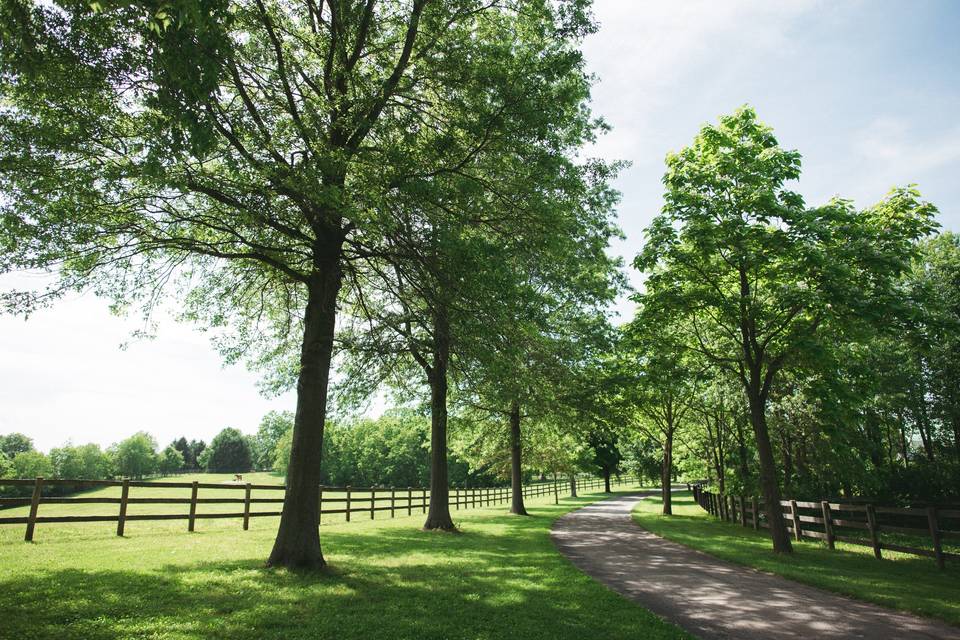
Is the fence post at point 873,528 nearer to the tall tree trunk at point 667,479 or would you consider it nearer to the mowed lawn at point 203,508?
the tall tree trunk at point 667,479

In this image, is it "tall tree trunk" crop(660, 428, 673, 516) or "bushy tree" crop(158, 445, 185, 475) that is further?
"bushy tree" crop(158, 445, 185, 475)

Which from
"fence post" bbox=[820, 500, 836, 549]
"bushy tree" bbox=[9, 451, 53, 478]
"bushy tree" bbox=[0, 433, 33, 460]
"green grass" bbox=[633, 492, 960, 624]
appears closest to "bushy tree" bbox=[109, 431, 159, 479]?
"bushy tree" bbox=[0, 433, 33, 460]

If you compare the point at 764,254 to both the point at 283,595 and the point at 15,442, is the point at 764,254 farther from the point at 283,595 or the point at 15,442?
the point at 15,442

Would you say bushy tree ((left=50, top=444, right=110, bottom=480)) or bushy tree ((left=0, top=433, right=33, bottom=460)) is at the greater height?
bushy tree ((left=0, top=433, right=33, bottom=460))

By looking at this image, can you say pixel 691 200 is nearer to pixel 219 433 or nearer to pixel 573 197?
pixel 573 197

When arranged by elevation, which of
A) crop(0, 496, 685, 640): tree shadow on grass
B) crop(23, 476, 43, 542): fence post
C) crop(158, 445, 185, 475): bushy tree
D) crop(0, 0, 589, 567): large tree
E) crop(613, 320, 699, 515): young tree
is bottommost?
crop(158, 445, 185, 475): bushy tree

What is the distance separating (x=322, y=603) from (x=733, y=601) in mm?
6258

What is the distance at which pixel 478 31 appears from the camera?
10.4 meters

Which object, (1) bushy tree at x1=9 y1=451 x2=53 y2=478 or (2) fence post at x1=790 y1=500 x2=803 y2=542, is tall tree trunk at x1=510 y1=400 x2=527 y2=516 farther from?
(1) bushy tree at x1=9 y1=451 x2=53 y2=478

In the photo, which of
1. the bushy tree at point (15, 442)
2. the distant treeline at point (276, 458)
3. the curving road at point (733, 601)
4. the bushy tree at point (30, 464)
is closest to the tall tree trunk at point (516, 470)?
the distant treeline at point (276, 458)

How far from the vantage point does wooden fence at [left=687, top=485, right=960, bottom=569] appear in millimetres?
10773

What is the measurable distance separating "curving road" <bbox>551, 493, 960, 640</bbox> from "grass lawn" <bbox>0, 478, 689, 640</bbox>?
660 mm

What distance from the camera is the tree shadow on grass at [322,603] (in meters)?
5.65

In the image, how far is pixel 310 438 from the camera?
9.35 m
